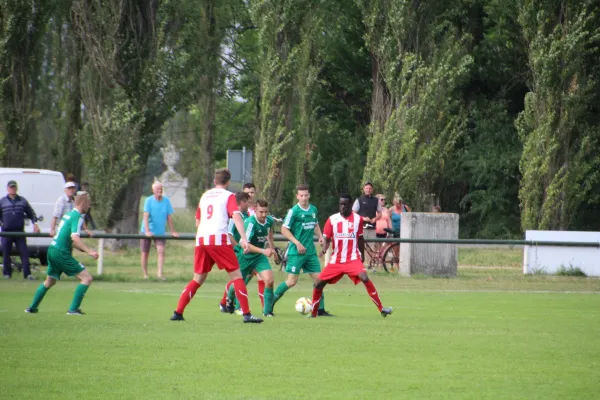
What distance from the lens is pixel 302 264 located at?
16.5 meters

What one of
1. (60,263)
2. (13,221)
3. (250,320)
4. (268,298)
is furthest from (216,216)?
(13,221)

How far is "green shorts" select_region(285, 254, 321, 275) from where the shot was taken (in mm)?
16297

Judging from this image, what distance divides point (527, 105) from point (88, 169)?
13.6 m

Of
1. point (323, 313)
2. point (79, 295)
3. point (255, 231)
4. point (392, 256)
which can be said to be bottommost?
point (323, 313)

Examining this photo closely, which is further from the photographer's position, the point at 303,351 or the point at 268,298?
the point at 268,298

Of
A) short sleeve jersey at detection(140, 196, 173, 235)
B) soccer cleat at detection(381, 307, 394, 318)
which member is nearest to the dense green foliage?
short sleeve jersey at detection(140, 196, 173, 235)

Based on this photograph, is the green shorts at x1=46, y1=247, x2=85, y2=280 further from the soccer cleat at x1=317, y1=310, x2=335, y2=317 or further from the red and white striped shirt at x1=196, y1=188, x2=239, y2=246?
the soccer cleat at x1=317, y1=310, x2=335, y2=317

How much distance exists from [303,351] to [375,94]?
85.3 ft

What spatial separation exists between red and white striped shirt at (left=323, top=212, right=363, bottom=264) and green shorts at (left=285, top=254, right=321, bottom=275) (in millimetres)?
762

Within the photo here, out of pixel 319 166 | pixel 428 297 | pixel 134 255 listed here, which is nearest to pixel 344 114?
pixel 319 166

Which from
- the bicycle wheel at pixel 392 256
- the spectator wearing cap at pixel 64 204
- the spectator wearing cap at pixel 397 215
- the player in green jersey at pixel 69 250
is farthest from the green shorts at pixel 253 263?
the spectator wearing cap at pixel 397 215

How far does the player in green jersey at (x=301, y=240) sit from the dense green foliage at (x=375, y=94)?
56.9 ft

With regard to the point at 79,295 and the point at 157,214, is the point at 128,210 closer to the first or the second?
Result: the point at 157,214

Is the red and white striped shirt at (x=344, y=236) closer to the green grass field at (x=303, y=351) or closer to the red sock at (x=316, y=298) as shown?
the red sock at (x=316, y=298)
